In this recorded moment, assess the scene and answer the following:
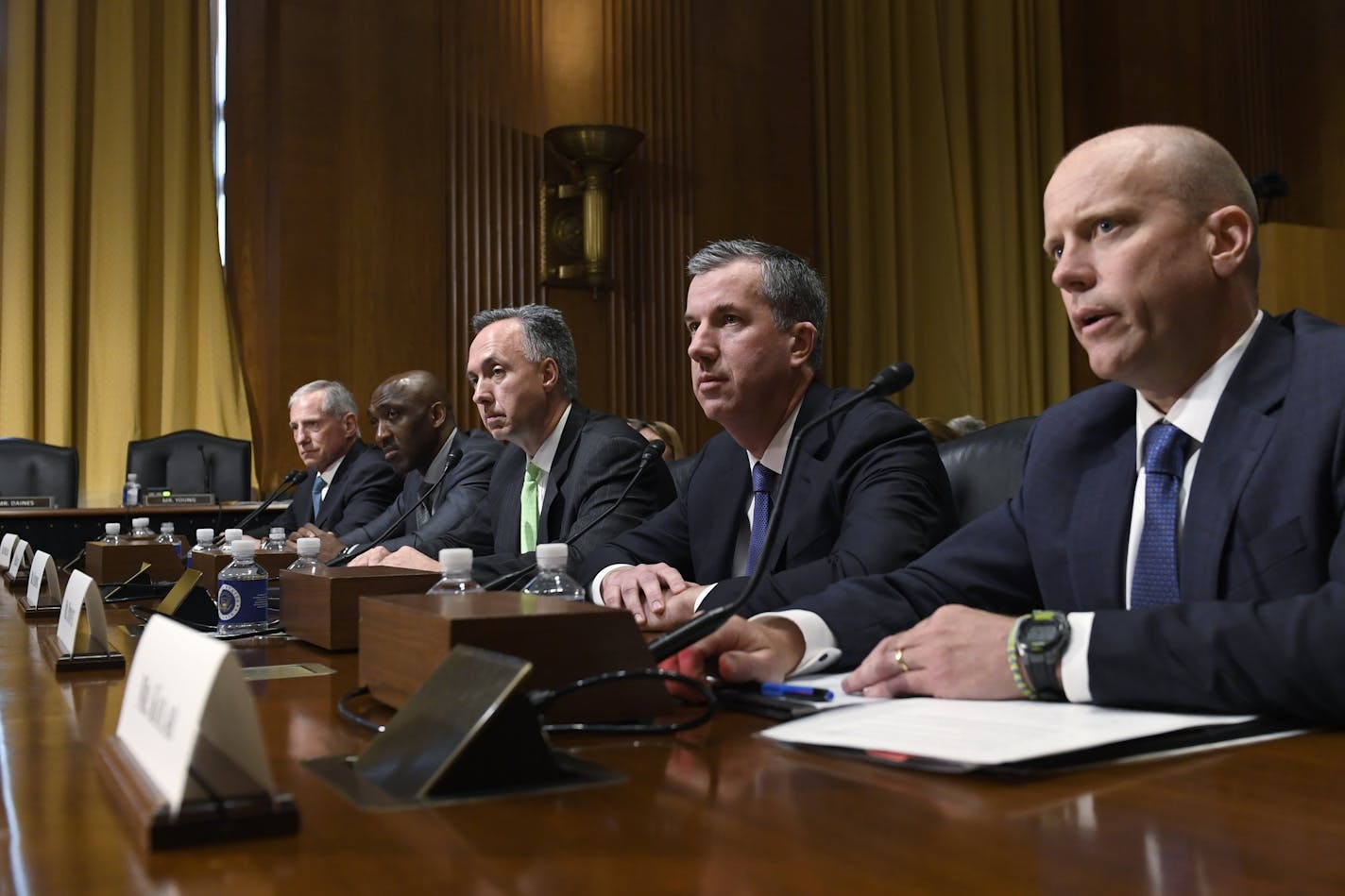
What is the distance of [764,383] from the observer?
251 cm

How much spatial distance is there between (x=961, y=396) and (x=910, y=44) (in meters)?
2.37

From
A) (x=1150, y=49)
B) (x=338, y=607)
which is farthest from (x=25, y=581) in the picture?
(x=1150, y=49)

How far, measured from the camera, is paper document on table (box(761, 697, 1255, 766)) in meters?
0.91

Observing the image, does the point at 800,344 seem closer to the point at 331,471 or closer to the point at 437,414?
the point at 437,414

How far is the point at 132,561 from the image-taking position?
2877 mm

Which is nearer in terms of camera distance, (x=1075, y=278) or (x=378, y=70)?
(x=1075, y=278)

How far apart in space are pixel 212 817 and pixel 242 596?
1.28 m

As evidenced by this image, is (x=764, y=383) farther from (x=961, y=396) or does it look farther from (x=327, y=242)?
(x=961, y=396)

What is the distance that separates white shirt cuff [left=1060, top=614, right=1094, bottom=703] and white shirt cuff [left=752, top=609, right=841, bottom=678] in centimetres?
35

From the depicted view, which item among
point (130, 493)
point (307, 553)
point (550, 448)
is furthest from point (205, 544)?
point (130, 493)

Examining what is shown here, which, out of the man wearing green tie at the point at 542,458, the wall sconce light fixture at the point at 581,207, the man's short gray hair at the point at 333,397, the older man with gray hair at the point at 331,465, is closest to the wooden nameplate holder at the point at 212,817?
the man wearing green tie at the point at 542,458

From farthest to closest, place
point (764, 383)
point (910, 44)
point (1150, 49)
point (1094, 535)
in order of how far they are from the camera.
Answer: point (1150, 49)
point (910, 44)
point (764, 383)
point (1094, 535)

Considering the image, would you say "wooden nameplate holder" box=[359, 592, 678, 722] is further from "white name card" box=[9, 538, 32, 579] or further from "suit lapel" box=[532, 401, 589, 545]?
"white name card" box=[9, 538, 32, 579]

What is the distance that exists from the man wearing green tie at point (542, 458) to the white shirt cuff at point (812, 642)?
137 cm
